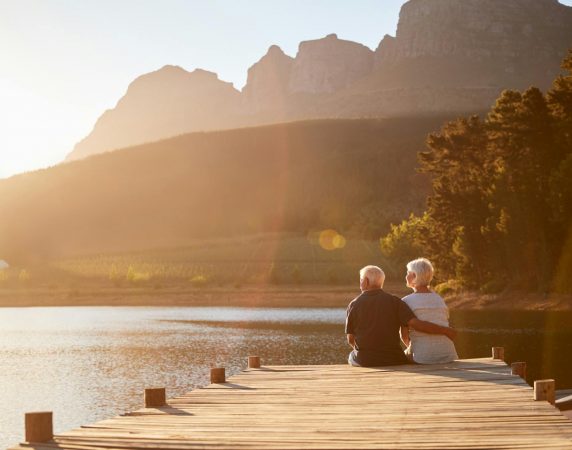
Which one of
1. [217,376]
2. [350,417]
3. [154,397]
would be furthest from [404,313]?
[154,397]

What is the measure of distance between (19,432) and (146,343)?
25.1 metres

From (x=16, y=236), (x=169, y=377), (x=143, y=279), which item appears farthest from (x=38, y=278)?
(x=169, y=377)

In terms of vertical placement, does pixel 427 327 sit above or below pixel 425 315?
below

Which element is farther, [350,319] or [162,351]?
[162,351]

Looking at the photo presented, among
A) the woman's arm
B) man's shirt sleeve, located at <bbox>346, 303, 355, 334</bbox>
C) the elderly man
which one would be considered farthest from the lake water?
the woman's arm

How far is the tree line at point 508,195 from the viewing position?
58.1 m

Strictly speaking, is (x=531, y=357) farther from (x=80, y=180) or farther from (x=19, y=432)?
(x=80, y=180)

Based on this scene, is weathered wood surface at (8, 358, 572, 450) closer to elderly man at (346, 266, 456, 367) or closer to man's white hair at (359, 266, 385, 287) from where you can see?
elderly man at (346, 266, 456, 367)

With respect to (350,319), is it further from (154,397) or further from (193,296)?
(193,296)

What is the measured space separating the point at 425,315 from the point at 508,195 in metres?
50.9

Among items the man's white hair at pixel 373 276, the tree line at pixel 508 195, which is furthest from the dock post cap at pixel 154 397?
the tree line at pixel 508 195

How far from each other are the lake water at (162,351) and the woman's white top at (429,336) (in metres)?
9.15

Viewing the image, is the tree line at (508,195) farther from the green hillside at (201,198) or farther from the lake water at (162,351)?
the green hillside at (201,198)

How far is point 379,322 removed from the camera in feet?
43.4
